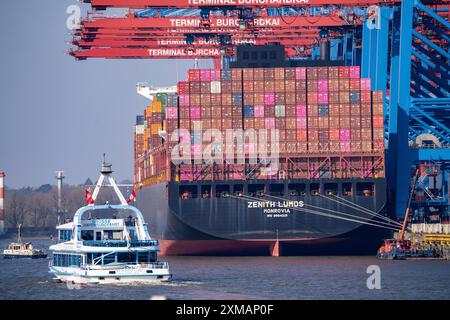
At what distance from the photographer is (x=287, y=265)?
84250 millimetres

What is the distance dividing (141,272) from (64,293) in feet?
12.3

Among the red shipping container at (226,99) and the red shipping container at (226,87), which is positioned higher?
the red shipping container at (226,87)

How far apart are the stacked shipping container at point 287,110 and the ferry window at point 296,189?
2.33 metres

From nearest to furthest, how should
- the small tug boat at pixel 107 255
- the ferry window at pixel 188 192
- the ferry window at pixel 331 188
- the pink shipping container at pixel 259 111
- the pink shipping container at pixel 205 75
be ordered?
the small tug boat at pixel 107 255 < the ferry window at pixel 331 188 < the ferry window at pixel 188 192 < the pink shipping container at pixel 259 111 < the pink shipping container at pixel 205 75

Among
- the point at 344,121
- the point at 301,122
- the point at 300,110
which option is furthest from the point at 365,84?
the point at 301,122

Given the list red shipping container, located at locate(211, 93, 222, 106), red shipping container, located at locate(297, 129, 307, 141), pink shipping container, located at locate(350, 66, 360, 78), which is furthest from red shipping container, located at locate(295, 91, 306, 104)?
red shipping container, located at locate(211, 93, 222, 106)

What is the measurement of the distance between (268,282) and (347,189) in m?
29.6

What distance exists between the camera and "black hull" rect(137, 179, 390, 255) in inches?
3799

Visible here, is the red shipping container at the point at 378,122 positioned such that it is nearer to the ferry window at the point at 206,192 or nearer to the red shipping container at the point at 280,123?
the red shipping container at the point at 280,123

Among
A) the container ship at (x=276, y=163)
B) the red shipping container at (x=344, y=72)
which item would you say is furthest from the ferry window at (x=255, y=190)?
the red shipping container at (x=344, y=72)

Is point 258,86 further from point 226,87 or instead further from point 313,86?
point 313,86

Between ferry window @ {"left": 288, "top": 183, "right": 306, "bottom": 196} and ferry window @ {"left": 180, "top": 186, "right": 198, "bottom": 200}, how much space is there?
688 centimetres

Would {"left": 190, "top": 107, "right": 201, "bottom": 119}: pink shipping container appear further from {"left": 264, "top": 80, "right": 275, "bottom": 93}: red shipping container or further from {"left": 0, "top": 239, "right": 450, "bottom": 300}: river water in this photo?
{"left": 0, "top": 239, "right": 450, "bottom": 300}: river water

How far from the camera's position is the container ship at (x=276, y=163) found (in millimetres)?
96875
